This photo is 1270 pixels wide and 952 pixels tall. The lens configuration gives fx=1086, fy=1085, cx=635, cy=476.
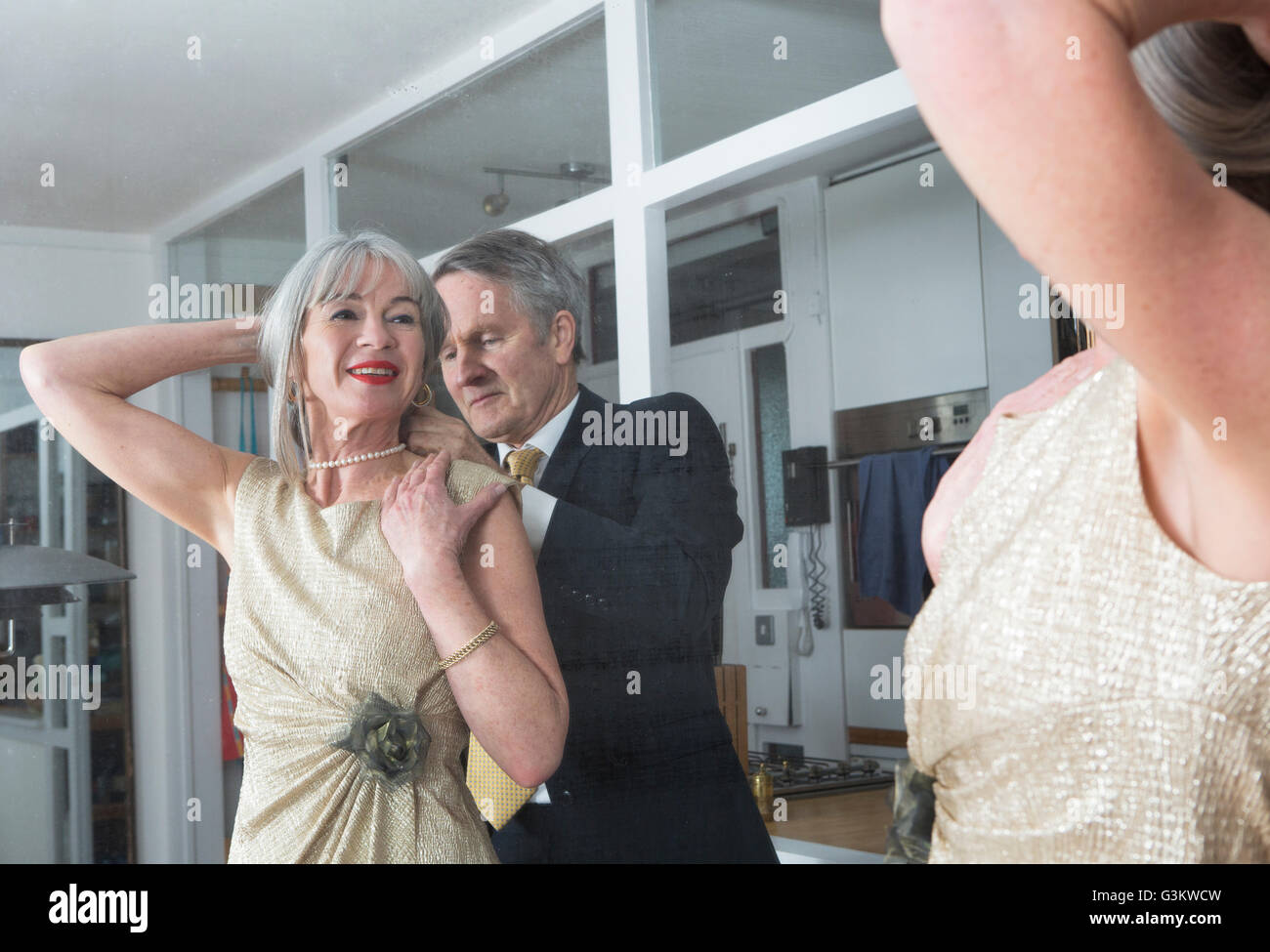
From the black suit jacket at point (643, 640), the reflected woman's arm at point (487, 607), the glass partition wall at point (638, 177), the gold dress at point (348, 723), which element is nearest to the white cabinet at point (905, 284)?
the glass partition wall at point (638, 177)

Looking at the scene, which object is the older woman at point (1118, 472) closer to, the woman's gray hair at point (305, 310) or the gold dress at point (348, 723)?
the gold dress at point (348, 723)

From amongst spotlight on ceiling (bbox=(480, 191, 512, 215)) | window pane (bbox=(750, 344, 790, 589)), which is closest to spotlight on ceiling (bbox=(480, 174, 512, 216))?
spotlight on ceiling (bbox=(480, 191, 512, 215))

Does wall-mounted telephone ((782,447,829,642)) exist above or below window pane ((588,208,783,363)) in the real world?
below

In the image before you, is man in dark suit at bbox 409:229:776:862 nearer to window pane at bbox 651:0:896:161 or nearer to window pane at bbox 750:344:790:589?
window pane at bbox 750:344:790:589

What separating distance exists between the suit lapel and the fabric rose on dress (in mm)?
290

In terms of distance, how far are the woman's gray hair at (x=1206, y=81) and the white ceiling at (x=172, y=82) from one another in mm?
982

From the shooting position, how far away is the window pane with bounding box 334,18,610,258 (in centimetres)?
126

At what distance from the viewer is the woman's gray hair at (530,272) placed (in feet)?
4.08

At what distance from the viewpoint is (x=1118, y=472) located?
45cm

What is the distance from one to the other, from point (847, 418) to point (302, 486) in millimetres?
597

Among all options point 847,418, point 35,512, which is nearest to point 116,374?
point 35,512

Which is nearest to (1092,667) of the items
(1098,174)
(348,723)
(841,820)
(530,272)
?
(1098,174)

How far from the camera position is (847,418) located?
117 cm
